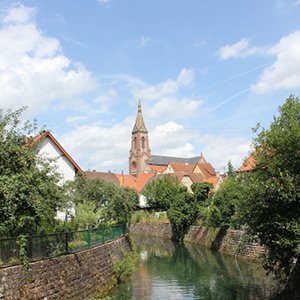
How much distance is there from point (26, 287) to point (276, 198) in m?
10.6

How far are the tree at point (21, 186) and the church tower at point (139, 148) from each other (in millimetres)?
126929

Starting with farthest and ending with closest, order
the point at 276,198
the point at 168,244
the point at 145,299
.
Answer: the point at 168,244
the point at 145,299
the point at 276,198

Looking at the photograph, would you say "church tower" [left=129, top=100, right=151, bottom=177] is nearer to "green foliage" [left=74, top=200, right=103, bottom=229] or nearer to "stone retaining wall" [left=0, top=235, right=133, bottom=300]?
"green foliage" [left=74, top=200, right=103, bottom=229]

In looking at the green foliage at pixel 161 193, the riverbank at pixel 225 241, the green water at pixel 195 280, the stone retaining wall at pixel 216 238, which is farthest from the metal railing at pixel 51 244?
the green foliage at pixel 161 193

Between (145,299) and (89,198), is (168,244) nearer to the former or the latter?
(89,198)

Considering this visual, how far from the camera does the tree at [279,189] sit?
50.4ft

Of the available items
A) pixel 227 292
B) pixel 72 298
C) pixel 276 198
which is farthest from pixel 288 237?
pixel 72 298

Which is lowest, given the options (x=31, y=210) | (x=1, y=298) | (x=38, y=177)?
(x=1, y=298)

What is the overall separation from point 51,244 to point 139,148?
131 m

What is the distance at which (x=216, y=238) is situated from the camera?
3816 centimetres

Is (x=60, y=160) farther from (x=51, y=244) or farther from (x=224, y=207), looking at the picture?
(x=51, y=244)

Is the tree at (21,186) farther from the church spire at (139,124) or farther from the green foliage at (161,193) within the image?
the church spire at (139,124)

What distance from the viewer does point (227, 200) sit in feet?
119

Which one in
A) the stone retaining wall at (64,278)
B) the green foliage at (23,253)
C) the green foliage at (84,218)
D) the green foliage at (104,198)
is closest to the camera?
the stone retaining wall at (64,278)
